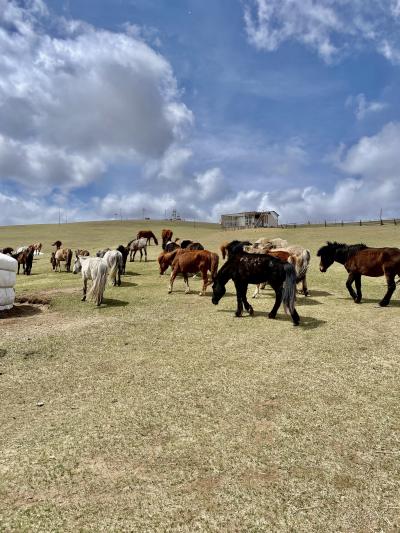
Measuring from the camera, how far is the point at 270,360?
22.6 feet

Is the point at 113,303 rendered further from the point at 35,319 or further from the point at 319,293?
the point at 319,293

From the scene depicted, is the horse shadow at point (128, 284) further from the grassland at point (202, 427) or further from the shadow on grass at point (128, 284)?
the grassland at point (202, 427)

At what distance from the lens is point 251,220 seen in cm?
6562

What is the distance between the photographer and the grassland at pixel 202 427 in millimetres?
3299

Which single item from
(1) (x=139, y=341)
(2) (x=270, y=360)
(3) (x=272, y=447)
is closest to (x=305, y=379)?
(2) (x=270, y=360)

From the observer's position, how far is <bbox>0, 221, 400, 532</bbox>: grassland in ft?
10.8

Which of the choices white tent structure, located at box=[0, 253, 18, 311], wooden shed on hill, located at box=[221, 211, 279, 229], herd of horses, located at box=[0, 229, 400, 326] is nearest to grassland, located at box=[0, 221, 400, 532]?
herd of horses, located at box=[0, 229, 400, 326]

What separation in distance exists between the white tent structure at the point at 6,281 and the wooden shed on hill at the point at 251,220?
5498 centimetres

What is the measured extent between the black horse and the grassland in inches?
27.8

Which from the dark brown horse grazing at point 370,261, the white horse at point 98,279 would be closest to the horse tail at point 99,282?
the white horse at point 98,279

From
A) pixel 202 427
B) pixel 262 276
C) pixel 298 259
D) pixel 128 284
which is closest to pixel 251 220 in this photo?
pixel 128 284

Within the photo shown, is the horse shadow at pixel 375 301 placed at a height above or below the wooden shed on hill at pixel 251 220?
below

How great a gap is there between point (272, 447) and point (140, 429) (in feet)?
5.76

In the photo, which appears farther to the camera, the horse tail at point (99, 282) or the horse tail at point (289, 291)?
the horse tail at point (99, 282)
